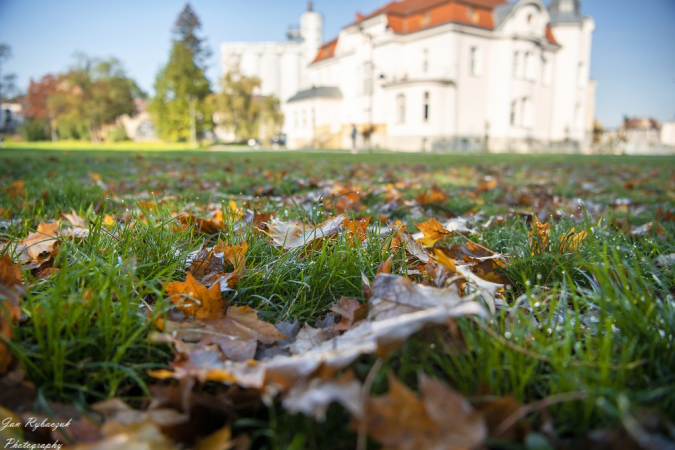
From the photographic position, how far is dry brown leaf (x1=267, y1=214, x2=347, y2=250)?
1.77 meters

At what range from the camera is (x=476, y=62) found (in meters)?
34.3

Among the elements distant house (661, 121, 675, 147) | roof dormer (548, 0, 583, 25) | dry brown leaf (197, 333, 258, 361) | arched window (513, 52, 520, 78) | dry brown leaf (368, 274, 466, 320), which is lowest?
dry brown leaf (197, 333, 258, 361)

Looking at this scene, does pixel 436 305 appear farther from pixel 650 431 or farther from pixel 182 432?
pixel 182 432

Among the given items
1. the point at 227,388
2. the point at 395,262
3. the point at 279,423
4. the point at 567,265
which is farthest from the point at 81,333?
the point at 567,265

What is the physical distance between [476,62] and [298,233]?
3629 cm

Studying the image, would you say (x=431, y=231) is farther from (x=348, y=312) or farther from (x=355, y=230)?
(x=348, y=312)

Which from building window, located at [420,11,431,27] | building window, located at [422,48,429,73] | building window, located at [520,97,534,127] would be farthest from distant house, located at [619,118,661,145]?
building window, located at [422,48,429,73]

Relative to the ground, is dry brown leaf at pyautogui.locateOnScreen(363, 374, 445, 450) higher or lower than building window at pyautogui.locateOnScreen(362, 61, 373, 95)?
lower

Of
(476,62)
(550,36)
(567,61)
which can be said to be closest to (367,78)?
(476,62)

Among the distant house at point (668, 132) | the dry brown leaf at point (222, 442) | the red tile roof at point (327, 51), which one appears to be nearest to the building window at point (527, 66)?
the red tile roof at point (327, 51)

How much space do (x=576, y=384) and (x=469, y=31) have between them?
119 feet

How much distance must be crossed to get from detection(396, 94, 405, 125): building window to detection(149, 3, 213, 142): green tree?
2017 centimetres

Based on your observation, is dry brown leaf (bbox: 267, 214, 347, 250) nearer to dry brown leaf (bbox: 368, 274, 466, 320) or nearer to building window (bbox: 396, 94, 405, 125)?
dry brown leaf (bbox: 368, 274, 466, 320)

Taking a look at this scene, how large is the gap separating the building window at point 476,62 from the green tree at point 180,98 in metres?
25.4
